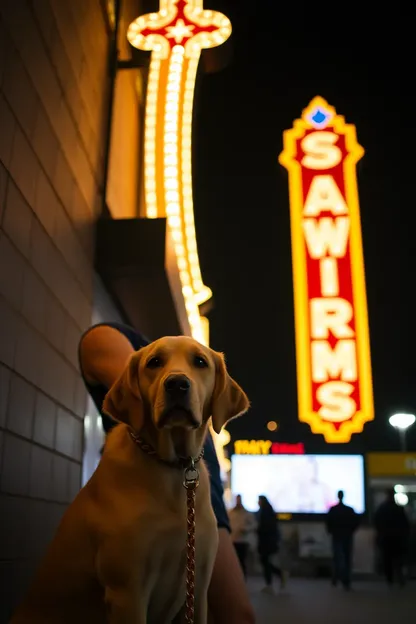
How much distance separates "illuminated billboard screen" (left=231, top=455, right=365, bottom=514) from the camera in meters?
16.4

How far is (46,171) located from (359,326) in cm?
694

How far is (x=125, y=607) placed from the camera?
1.77 metres

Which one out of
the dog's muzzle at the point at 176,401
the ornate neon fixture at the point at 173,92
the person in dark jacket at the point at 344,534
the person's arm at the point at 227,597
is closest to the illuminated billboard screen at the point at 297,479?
the person in dark jacket at the point at 344,534

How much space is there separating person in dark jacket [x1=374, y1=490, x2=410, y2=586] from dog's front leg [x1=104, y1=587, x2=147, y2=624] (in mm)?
9720

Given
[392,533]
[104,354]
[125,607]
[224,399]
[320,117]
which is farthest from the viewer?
[320,117]

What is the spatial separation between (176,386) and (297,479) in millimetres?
15735

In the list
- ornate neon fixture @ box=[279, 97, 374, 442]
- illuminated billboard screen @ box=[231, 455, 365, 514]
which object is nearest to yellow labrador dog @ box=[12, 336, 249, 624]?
ornate neon fixture @ box=[279, 97, 374, 442]

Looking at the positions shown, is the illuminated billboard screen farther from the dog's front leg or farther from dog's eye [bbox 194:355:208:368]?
the dog's front leg

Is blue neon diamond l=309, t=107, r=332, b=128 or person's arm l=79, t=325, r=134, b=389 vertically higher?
blue neon diamond l=309, t=107, r=332, b=128

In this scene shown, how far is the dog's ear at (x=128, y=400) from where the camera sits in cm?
204

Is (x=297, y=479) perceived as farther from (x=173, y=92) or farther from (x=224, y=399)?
(x=224, y=399)

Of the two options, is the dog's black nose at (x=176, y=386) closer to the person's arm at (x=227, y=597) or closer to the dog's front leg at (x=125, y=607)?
the dog's front leg at (x=125, y=607)

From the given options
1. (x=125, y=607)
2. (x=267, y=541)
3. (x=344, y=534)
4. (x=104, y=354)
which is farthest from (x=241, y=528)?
(x=125, y=607)

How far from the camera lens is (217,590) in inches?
97.0
